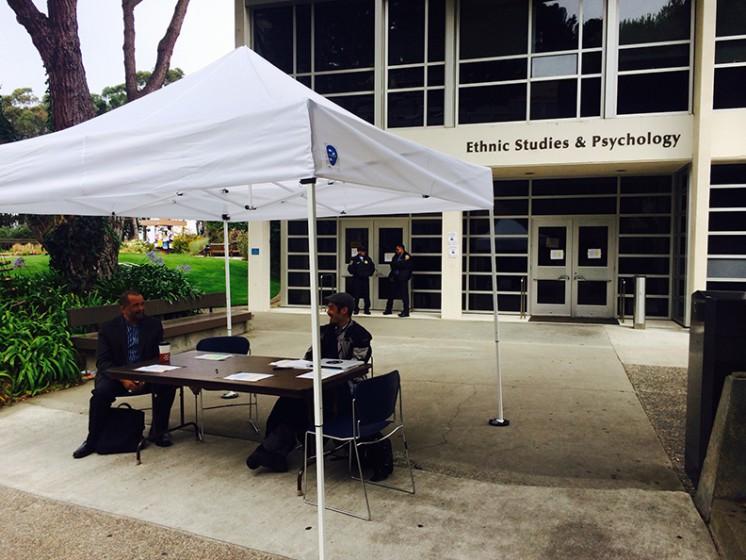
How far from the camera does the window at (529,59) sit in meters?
13.5

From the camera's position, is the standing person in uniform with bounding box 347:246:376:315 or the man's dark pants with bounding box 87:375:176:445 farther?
the standing person in uniform with bounding box 347:246:376:315

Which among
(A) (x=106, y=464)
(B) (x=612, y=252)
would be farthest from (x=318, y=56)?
(A) (x=106, y=464)

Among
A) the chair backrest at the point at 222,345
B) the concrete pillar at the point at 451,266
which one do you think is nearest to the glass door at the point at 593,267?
the concrete pillar at the point at 451,266

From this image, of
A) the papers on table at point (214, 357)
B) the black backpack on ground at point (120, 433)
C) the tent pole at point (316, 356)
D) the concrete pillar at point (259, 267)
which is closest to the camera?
the tent pole at point (316, 356)

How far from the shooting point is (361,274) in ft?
48.6

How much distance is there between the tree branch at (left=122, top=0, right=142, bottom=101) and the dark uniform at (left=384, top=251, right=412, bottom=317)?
727 cm

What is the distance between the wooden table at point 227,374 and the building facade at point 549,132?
969 centimetres

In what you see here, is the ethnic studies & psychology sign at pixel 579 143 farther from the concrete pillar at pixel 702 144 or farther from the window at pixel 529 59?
the window at pixel 529 59

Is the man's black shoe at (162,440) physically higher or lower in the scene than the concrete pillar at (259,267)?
lower

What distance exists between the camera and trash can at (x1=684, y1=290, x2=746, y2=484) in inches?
161

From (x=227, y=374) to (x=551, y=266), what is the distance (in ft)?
38.5

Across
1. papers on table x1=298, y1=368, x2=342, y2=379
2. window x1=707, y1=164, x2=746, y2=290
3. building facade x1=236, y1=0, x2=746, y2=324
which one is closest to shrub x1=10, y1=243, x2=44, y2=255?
building facade x1=236, y1=0, x2=746, y2=324

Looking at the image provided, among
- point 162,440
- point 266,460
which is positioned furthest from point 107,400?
point 266,460

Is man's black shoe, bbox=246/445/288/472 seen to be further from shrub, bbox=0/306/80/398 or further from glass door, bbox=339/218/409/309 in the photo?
glass door, bbox=339/218/409/309
